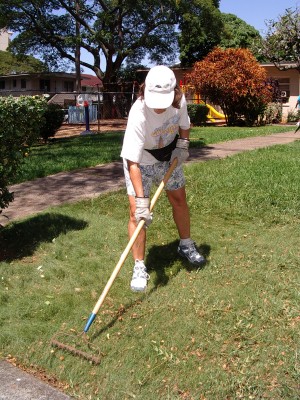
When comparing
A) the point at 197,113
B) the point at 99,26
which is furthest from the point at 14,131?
the point at 99,26

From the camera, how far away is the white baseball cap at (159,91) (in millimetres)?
3650

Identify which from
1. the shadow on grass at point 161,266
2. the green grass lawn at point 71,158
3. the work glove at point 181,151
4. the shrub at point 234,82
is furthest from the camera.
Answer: the shrub at point 234,82

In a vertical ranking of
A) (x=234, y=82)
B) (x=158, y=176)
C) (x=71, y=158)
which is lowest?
(x=71, y=158)

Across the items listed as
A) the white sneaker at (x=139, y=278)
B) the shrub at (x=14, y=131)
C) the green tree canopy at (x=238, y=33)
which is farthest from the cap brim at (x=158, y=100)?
the green tree canopy at (x=238, y=33)

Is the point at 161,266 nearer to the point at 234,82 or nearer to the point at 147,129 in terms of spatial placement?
the point at 147,129

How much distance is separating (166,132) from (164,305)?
1.34m

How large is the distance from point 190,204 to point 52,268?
235cm

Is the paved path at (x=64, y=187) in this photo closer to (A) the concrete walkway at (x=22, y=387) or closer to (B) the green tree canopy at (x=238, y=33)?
(A) the concrete walkway at (x=22, y=387)

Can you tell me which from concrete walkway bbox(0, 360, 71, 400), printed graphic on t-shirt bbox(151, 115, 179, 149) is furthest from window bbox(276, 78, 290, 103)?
concrete walkway bbox(0, 360, 71, 400)

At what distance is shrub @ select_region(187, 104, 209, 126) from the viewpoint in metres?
20.9

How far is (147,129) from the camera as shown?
3.87 metres

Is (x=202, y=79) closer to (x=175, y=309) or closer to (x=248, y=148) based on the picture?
(x=248, y=148)

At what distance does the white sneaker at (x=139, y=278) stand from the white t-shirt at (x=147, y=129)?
0.82 metres

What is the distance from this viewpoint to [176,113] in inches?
157
